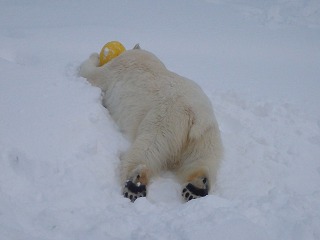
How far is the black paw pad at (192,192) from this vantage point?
10.5 ft

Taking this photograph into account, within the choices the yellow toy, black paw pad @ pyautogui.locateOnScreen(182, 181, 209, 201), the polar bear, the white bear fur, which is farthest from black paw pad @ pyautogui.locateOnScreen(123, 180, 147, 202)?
the yellow toy

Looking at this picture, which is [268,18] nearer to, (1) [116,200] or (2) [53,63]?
(2) [53,63]

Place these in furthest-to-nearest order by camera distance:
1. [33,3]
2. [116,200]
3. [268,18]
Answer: [268,18] → [33,3] → [116,200]

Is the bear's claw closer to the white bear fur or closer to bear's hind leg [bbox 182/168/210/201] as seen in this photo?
bear's hind leg [bbox 182/168/210/201]

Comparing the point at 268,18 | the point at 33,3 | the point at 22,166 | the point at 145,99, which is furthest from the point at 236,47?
the point at 22,166

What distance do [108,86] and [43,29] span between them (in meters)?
4.42

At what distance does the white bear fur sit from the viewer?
3590 millimetres

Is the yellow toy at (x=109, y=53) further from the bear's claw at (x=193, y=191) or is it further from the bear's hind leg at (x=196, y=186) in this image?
the bear's claw at (x=193, y=191)

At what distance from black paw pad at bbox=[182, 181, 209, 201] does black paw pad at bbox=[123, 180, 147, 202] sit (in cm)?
37

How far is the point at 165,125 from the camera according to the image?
12.4 ft

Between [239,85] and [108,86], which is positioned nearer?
[108,86]

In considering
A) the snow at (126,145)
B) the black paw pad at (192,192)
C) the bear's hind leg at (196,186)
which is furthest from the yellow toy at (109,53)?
the black paw pad at (192,192)

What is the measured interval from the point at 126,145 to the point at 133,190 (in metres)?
0.84

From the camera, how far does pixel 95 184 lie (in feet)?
9.89
